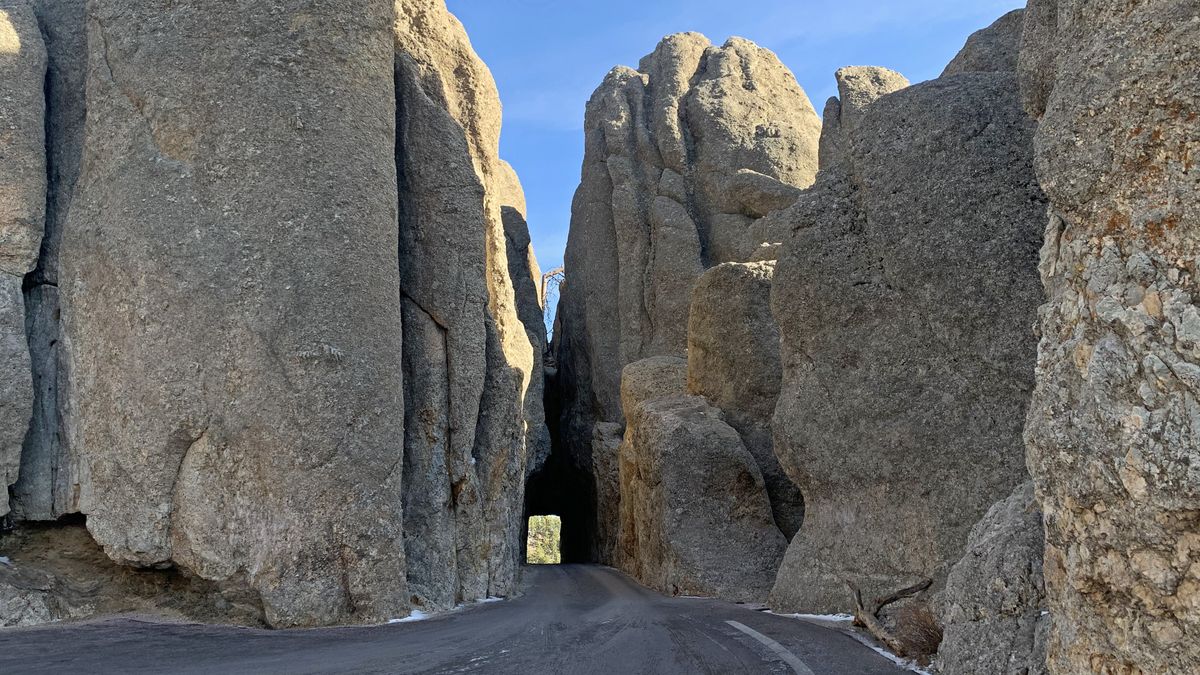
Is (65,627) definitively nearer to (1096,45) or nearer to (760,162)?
(1096,45)

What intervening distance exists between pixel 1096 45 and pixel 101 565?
455 inches

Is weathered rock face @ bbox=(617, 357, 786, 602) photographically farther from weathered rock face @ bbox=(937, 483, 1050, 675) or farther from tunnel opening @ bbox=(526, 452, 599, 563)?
tunnel opening @ bbox=(526, 452, 599, 563)

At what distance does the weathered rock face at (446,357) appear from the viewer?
13219mm

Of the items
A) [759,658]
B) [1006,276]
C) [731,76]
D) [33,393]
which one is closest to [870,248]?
[1006,276]

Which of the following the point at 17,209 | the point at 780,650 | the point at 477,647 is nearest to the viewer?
the point at 780,650

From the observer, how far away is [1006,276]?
32.0 ft

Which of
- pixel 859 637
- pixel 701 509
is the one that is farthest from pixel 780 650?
pixel 701 509

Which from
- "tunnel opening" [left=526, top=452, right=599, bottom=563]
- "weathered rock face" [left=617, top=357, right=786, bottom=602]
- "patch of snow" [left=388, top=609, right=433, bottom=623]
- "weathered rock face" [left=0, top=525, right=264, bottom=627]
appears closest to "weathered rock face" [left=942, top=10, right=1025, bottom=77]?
"weathered rock face" [left=617, top=357, right=786, bottom=602]

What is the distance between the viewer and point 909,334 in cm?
1059

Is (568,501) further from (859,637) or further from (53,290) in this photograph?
(859,637)

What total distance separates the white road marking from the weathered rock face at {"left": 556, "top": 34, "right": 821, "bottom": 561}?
16.4 m

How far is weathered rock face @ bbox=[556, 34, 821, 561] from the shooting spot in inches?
1062

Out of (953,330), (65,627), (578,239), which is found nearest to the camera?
(65,627)

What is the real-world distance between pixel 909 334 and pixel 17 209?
1087cm
